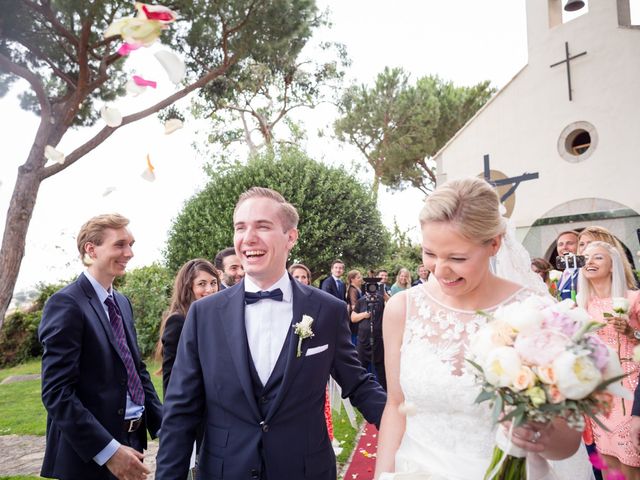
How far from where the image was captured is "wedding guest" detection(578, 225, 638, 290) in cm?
462

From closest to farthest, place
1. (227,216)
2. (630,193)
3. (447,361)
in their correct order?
(447,361)
(630,193)
(227,216)

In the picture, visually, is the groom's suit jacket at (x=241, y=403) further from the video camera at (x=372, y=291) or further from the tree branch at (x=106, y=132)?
the tree branch at (x=106, y=132)

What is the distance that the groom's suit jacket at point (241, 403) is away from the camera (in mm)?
2336

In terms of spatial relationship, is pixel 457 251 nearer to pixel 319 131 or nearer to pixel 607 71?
pixel 607 71

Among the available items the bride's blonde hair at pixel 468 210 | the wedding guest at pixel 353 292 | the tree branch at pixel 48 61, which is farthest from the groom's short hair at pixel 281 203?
the tree branch at pixel 48 61

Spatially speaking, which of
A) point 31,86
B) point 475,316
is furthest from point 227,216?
point 475,316

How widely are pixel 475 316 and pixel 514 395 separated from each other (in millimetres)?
766

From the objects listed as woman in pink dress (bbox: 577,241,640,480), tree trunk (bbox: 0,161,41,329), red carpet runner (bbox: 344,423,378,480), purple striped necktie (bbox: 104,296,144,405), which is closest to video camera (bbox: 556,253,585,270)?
woman in pink dress (bbox: 577,241,640,480)

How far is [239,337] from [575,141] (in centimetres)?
1677

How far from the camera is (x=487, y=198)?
7.43 feet

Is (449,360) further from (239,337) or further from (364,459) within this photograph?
(364,459)

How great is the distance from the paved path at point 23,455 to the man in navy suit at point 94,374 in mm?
2586

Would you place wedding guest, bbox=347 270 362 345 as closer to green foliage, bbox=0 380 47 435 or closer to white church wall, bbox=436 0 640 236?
green foliage, bbox=0 380 47 435

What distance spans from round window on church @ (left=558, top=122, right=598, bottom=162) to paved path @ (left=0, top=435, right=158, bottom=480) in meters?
14.6
